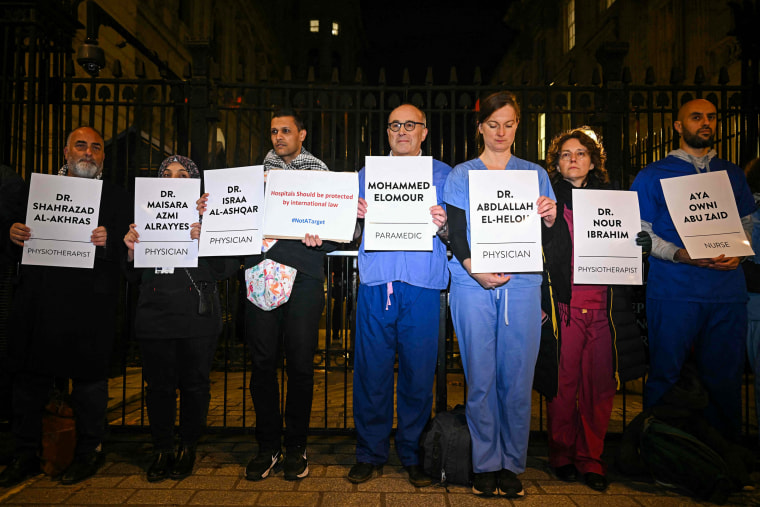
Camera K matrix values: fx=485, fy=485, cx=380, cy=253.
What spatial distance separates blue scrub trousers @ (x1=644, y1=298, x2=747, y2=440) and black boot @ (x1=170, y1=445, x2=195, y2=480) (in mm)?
3140

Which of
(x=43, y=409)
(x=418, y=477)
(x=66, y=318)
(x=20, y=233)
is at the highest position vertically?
(x=20, y=233)

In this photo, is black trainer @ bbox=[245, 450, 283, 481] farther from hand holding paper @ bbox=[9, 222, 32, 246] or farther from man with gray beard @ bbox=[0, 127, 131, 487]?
hand holding paper @ bbox=[9, 222, 32, 246]

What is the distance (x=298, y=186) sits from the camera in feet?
10.3

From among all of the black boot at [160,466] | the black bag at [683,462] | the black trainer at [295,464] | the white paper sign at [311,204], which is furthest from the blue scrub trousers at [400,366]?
the black bag at [683,462]

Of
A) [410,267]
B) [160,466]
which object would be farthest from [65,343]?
[410,267]

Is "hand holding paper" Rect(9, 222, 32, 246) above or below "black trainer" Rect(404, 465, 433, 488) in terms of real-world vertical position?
above

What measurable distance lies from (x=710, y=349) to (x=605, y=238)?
3.38 feet

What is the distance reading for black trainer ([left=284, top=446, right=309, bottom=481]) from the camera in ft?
10.3

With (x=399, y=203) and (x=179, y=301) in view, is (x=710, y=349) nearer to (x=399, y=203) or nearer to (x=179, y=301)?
(x=399, y=203)

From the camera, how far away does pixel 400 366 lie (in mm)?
3160

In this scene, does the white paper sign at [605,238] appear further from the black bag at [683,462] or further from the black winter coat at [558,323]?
the black bag at [683,462]

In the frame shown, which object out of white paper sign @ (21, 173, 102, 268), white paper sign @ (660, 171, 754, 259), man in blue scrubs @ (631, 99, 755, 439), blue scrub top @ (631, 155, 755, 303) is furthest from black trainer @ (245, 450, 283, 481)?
white paper sign @ (660, 171, 754, 259)

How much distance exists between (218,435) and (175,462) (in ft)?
2.75

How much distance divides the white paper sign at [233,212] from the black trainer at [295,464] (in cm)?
134
